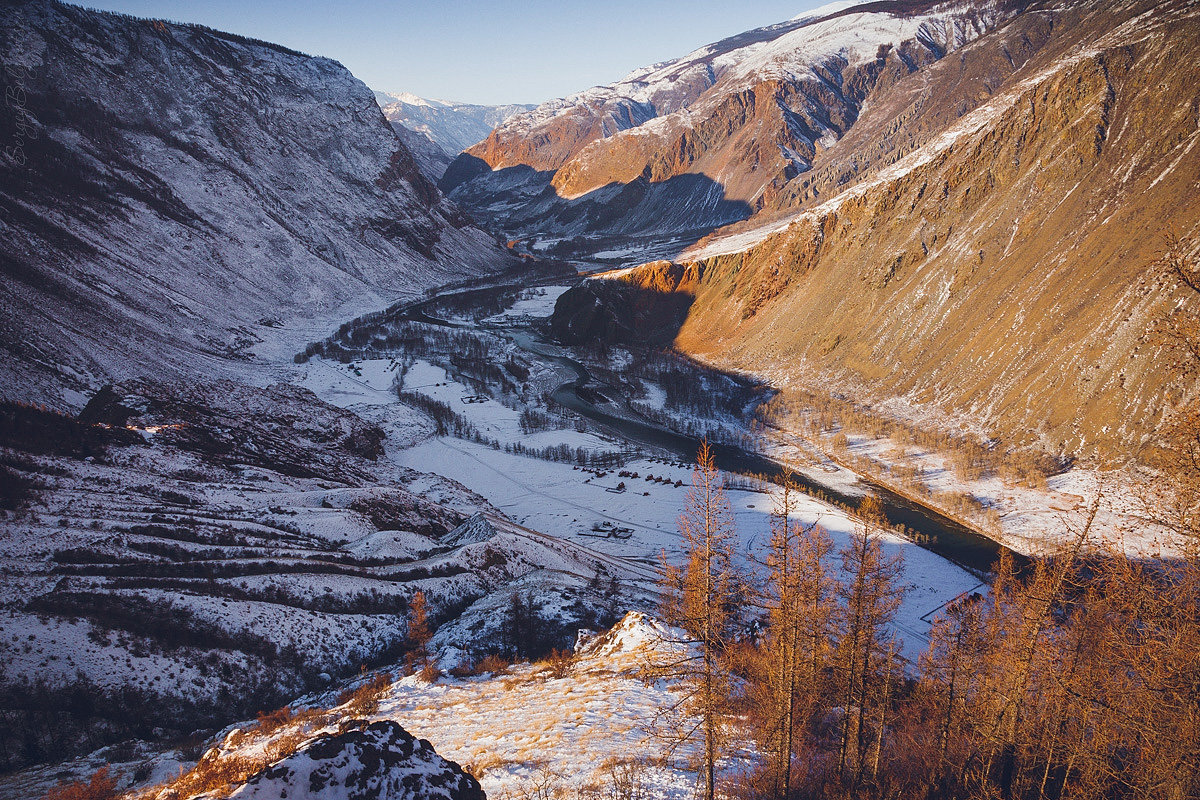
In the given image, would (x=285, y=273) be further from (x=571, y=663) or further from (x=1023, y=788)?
(x=1023, y=788)

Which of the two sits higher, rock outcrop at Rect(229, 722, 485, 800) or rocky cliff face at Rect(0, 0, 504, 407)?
rocky cliff face at Rect(0, 0, 504, 407)

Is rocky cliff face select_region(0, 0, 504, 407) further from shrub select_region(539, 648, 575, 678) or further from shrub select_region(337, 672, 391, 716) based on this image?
shrub select_region(539, 648, 575, 678)

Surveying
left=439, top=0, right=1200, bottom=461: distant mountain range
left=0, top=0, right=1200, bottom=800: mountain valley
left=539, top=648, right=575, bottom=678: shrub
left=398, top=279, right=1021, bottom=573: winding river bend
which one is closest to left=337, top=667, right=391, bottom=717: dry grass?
left=0, top=0, right=1200, bottom=800: mountain valley

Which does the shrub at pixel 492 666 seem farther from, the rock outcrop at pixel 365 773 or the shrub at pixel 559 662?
the rock outcrop at pixel 365 773

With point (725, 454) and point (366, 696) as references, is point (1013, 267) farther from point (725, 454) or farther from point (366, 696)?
point (366, 696)

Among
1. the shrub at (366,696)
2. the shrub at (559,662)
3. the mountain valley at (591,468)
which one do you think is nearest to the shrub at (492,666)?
the mountain valley at (591,468)

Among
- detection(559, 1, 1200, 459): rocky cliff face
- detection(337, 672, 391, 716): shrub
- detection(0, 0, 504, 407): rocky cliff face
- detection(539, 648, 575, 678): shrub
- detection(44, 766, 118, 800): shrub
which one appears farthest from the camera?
detection(0, 0, 504, 407): rocky cliff face

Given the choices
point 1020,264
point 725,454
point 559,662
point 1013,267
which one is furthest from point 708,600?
point 1013,267
